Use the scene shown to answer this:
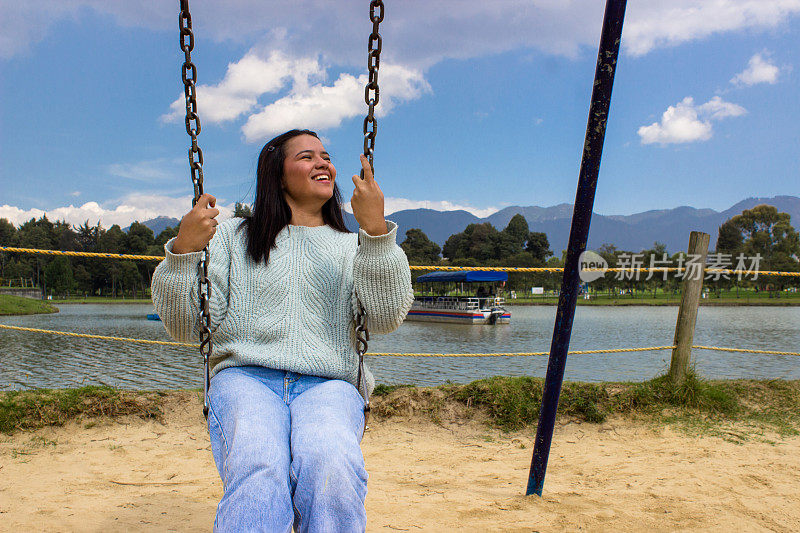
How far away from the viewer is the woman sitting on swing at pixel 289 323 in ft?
3.93

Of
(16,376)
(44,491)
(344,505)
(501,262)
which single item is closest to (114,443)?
(44,491)

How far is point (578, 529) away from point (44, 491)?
7.58 ft

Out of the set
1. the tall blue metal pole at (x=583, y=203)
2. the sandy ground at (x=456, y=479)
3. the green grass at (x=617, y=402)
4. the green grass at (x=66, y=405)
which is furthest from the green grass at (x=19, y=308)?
the tall blue metal pole at (x=583, y=203)

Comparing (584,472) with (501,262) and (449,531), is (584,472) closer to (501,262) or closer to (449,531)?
(449,531)

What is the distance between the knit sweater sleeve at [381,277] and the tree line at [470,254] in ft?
152

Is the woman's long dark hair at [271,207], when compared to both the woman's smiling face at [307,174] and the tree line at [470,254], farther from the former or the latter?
the tree line at [470,254]

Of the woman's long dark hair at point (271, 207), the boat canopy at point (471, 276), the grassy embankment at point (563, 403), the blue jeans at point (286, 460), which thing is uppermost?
the woman's long dark hair at point (271, 207)

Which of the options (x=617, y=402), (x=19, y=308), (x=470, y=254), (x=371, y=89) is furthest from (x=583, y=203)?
(x=470, y=254)

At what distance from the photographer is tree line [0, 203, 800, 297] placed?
55.8 meters

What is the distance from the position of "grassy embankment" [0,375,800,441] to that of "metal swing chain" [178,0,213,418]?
2231mm

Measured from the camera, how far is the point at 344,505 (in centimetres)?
120

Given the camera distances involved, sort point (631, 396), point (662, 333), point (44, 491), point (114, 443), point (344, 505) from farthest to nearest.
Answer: point (662, 333), point (631, 396), point (114, 443), point (44, 491), point (344, 505)

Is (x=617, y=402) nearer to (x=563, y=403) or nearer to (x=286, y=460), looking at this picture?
(x=563, y=403)

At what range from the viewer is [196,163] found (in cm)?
158
